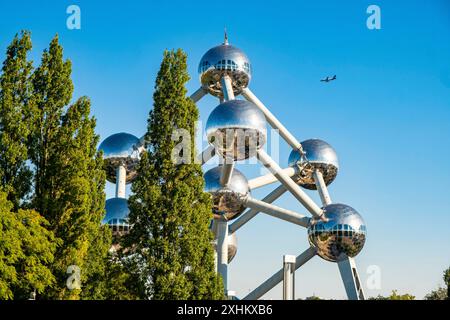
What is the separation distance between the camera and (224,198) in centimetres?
3356

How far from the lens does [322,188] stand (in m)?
37.2

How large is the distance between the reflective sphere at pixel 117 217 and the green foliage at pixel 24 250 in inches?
515

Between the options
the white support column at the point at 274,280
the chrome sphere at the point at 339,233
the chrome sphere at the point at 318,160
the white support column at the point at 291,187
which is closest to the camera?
the chrome sphere at the point at 339,233

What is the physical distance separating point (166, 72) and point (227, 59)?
1368 centimetres

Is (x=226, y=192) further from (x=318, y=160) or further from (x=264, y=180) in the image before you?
(x=318, y=160)

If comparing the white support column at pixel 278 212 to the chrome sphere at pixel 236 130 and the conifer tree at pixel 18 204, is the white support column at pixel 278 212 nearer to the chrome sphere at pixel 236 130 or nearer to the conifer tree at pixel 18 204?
the chrome sphere at pixel 236 130

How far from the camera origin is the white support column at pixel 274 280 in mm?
36438

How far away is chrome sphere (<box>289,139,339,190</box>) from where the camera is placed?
38281 mm

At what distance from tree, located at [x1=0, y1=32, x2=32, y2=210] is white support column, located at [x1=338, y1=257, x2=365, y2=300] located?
65.6ft

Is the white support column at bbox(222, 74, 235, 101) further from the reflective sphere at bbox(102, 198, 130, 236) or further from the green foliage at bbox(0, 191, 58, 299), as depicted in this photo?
the green foliage at bbox(0, 191, 58, 299)

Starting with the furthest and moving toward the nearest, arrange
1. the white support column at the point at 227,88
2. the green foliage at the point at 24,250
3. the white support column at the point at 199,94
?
the white support column at the point at 199,94, the white support column at the point at 227,88, the green foliage at the point at 24,250

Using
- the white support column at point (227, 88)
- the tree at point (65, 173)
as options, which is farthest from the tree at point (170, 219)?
the white support column at point (227, 88)
